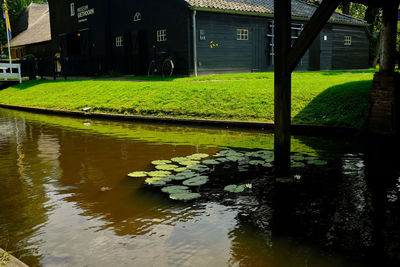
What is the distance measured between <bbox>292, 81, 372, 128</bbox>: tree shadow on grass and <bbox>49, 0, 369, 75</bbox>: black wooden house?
33.2ft

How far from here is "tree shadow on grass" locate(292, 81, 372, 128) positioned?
360 inches

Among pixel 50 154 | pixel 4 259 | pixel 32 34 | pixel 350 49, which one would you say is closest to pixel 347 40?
pixel 350 49

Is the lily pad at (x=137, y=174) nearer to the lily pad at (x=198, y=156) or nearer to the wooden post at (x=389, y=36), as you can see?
the lily pad at (x=198, y=156)

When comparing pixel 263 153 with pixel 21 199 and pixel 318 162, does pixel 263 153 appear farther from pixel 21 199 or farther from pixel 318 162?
pixel 21 199

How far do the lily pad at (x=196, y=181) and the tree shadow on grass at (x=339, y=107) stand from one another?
476cm

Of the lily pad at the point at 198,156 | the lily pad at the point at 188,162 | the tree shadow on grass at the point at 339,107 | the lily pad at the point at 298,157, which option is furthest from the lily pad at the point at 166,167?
the tree shadow on grass at the point at 339,107

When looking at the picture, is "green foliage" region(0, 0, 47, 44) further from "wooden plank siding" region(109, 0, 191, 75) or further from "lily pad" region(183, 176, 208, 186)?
"lily pad" region(183, 176, 208, 186)

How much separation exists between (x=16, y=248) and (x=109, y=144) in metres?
4.95

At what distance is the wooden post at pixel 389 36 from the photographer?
26.0ft

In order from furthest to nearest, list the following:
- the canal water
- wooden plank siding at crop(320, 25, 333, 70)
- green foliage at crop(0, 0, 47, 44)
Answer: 1. green foliage at crop(0, 0, 47, 44)
2. wooden plank siding at crop(320, 25, 333, 70)
3. the canal water

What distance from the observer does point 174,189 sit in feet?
16.4

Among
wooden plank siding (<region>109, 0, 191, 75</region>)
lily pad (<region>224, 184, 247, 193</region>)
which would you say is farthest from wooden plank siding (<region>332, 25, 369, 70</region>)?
lily pad (<region>224, 184, 247, 193</region>)

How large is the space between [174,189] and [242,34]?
1784cm

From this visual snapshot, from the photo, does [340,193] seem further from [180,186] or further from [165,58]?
[165,58]
